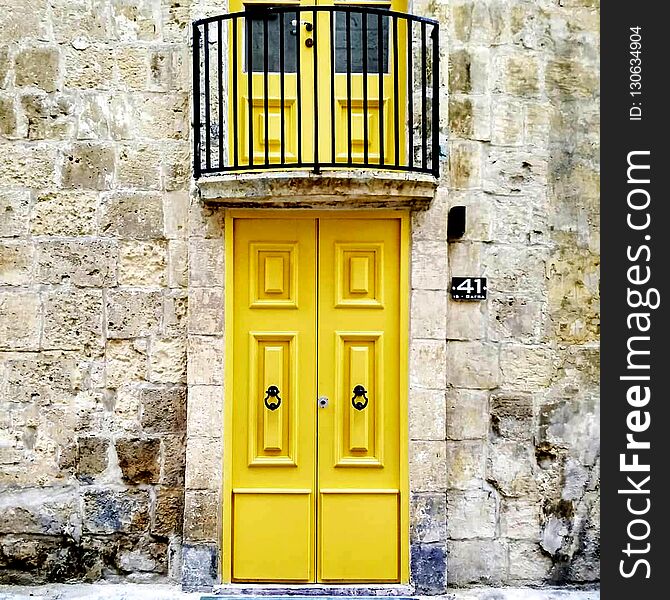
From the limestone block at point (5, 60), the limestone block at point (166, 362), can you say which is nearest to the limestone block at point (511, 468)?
the limestone block at point (166, 362)

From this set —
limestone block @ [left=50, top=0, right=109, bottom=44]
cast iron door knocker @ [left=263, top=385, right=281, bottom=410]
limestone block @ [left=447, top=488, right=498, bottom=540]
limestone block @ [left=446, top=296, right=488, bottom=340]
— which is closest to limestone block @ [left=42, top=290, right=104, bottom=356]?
cast iron door knocker @ [left=263, top=385, right=281, bottom=410]

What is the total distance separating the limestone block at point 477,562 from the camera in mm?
4305

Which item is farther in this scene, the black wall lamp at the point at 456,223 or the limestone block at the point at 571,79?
the limestone block at the point at 571,79

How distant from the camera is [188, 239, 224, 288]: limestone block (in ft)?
13.9

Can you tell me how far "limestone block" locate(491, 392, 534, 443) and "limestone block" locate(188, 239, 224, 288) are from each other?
6.09ft

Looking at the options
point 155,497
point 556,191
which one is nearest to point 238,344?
point 155,497

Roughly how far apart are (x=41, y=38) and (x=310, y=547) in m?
3.54

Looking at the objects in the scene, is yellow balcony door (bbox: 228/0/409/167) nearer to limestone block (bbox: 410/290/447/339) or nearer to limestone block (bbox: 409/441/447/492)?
limestone block (bbox: 410/290/447/339)

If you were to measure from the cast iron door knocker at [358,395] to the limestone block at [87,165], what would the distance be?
6.61 feet

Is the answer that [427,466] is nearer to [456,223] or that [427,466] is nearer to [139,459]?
[456,223]

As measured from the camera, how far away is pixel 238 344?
4.30m

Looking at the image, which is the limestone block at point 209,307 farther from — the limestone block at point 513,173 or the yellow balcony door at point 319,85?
Result: the limestone block at point 513,173

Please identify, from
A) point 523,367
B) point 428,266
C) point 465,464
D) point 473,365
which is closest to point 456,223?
point 428,266

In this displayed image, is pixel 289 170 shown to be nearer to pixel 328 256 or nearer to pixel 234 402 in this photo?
pixel 328 256
